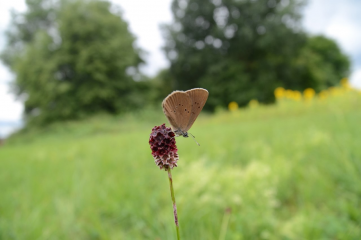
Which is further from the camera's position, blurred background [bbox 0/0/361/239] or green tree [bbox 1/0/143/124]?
green tree [bbox 1/0/143/124]

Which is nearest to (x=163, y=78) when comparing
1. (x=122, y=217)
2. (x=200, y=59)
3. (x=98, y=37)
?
(x=200, y=59)

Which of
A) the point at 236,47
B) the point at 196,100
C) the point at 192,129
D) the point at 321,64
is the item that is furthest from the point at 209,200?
the point at 321,64

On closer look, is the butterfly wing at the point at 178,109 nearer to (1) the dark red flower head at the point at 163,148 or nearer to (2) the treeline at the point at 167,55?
(1) the dark red flower head at the point at 163,148

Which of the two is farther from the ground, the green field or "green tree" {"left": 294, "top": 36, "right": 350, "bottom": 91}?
"green tree" {"left": 294, "top": 36, "right": 350, "bottom": 91}

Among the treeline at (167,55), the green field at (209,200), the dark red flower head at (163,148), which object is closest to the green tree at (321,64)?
the treeline at (167,55)

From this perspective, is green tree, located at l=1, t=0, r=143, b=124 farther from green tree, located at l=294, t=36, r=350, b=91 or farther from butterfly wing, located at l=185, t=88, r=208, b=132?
butterfly wing, located at l=185, t=88, r=208, b=132

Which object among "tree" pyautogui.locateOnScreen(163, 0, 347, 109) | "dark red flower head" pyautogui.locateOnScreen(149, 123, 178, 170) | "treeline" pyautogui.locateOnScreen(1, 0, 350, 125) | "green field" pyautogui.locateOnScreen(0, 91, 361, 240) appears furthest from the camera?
"tree" pyautogui.locateOnScreen(163, 0, 347, 109)

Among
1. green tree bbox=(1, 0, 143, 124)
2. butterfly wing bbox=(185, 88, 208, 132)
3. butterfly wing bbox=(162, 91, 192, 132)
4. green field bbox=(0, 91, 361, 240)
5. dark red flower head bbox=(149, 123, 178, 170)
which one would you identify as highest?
green tree bbox=(1, 0, 143, 124)

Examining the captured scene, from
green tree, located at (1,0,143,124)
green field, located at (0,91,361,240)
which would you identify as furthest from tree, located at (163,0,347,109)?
green field, located at (0,91,361,240)
